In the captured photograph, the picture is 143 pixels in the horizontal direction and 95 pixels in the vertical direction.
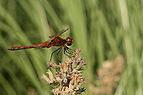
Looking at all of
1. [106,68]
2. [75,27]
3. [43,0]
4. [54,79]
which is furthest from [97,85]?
[54,79]

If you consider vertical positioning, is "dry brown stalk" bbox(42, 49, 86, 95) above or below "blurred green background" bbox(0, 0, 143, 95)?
below

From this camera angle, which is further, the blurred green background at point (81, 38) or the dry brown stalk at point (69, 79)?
the blurred green background at point (81, 38)

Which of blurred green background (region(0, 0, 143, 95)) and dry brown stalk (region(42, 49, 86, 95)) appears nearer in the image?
dry brown stalk (region(42, 49, 86, 95))

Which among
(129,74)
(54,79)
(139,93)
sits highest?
(129,74)

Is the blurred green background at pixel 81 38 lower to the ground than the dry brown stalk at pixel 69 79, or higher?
higher

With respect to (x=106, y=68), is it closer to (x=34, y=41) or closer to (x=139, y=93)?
(x=139, y=93)

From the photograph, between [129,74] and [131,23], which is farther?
[131,23]

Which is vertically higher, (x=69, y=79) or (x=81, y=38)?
(x=81, y=38)

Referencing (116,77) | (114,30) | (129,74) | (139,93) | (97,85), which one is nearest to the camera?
(139,93)
